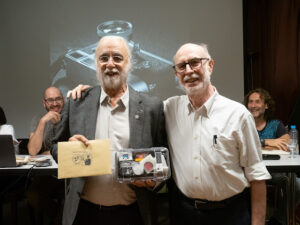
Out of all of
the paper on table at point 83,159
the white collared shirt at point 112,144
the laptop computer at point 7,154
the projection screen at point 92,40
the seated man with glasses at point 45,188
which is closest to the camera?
the paper on table at point 83,159

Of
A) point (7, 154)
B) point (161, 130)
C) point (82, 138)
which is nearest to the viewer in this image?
point (82, 138)

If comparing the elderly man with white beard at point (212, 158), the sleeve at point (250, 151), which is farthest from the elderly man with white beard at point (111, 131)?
the sleeve at point (250, 151)

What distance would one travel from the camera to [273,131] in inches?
132

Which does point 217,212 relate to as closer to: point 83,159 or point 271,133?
point 83,159

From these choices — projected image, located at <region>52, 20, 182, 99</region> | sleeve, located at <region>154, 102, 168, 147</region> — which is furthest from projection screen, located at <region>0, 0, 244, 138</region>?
sleeve, located at <region>154, 102, 168, 147</region>

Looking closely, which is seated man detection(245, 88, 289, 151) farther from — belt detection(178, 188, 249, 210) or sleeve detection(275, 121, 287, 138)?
belt detection(178, 188, 249, 210)

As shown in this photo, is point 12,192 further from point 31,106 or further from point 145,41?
point 145,41

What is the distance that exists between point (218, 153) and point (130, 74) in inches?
126

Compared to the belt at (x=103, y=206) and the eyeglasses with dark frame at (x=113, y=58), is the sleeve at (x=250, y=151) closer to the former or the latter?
the belt at (x=103, y=206)

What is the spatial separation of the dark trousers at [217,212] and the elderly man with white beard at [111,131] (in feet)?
0.72

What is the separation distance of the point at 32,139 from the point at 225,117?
8.01ft

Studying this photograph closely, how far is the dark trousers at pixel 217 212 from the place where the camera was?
144 cm

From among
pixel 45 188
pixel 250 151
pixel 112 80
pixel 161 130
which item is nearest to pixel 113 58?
pixel 112 80

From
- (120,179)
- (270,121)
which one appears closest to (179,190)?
(120,179)
